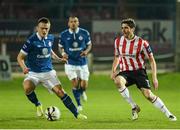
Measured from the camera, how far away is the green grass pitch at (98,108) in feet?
46.6

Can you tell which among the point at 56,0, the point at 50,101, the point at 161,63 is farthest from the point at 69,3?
the point at 50,101

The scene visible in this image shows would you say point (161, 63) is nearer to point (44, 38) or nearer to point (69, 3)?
point (69, 3)

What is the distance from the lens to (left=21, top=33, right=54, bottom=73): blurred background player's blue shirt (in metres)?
15.2

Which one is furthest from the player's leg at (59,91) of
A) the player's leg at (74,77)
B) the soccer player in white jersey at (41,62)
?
the player's leg at (74,77)

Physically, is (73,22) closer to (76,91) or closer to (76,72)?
(76,72)

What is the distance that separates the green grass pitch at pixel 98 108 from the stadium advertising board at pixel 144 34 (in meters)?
3.60

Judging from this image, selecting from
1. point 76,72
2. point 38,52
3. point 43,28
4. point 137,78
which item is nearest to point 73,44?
point 76,72

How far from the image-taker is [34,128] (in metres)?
13.5

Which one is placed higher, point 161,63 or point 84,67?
point 84,67

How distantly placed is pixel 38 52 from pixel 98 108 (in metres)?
3.76

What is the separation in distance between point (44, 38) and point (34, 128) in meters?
2.50

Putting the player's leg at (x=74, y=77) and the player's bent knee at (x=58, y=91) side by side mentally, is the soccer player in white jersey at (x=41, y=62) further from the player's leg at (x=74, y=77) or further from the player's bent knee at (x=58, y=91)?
the player's leg at (x=74, y=77)

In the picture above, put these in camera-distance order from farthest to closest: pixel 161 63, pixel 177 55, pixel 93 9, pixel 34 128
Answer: pixel 93 9, pixel 161 63, pixel 177 55, pixel 34 128

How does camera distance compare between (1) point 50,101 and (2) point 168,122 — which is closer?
(2) point 168,122
